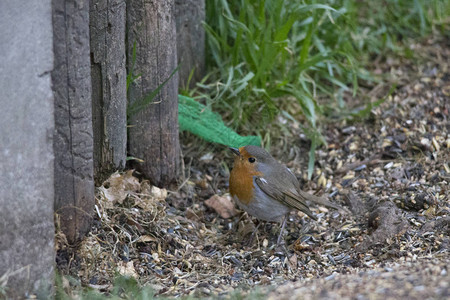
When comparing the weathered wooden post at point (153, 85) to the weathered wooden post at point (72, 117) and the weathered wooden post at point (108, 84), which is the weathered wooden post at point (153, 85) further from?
the weathered wooden post at point (72, 117)

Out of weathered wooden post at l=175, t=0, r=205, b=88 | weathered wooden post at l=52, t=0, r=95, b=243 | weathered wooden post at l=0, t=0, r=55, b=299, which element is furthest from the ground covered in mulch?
weathered wooden post at l=175, t=0, r=205, b=88

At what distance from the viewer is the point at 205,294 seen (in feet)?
11.7

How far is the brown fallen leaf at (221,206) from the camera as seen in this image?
4.80 metres

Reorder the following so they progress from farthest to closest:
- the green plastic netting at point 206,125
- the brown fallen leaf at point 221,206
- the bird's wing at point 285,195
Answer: the green plastic netting at point 206,125 → the brown fallen leaf at point 221,206 → the bird's wing at point 285,195

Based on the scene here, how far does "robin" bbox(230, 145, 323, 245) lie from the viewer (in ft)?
14.8

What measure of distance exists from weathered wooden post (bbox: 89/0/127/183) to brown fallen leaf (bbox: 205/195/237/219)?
3.20 feet

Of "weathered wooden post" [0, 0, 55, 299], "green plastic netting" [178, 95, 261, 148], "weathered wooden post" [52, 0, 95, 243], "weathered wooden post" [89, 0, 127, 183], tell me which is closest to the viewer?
"weathered wooden post" [0, 0, 55, 299]

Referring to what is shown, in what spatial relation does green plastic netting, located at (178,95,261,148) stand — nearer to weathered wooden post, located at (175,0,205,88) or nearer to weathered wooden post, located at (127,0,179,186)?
weathered wooden post, located at (175,0,205,88)

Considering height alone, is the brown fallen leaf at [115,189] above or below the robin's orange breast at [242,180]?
above

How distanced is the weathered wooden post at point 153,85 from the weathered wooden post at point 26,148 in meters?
0.99

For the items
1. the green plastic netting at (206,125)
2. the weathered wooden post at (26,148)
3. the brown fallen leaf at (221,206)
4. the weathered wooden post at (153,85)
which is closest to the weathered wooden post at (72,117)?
the weathered wooden post at (26,148)

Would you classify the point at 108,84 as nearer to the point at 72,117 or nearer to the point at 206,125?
the point at 72,117

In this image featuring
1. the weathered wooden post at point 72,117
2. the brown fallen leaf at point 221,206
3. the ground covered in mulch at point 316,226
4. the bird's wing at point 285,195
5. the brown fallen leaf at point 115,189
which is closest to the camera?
the weathered wooden post at point 72,117

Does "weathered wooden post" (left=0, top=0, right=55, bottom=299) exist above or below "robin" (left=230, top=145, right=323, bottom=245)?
above
